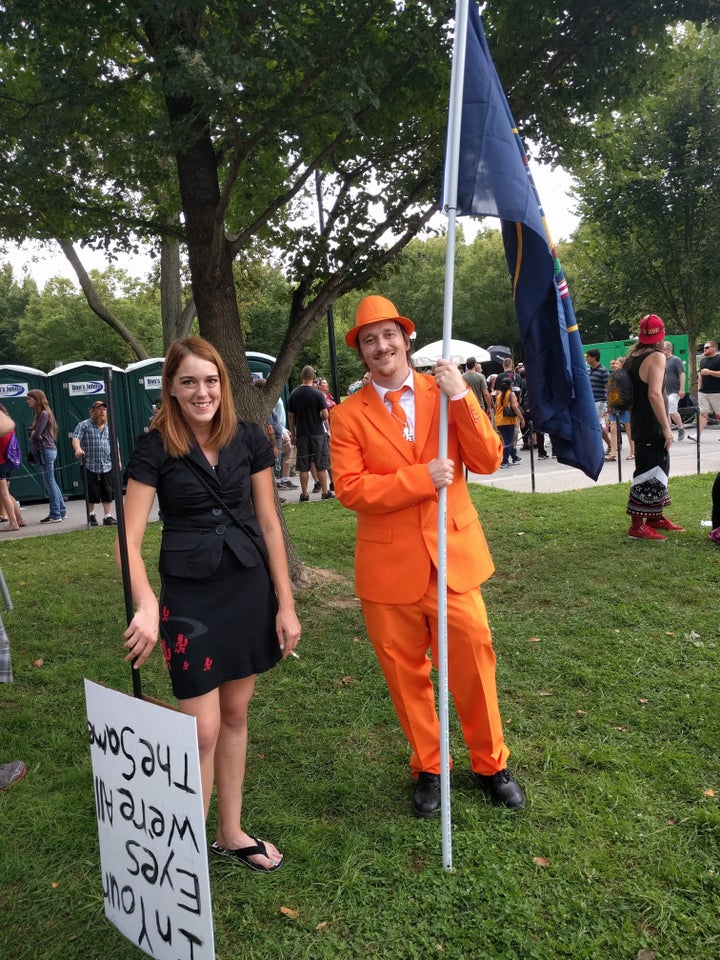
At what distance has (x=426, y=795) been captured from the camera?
3195mm

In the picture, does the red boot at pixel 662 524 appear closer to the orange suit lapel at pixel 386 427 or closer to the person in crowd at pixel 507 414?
the orange suit lapel at pixel 386 427

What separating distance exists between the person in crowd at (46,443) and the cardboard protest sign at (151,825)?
1045 centimetres

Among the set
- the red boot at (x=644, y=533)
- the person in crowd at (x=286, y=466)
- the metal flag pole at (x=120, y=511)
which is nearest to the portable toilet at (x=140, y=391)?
the person in crowd at (x=286, y=466)

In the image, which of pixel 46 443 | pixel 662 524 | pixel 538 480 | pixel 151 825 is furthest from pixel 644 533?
pixel 46 443

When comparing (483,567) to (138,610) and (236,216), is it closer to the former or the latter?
(138,610)

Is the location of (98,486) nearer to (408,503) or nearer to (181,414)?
(181,414)

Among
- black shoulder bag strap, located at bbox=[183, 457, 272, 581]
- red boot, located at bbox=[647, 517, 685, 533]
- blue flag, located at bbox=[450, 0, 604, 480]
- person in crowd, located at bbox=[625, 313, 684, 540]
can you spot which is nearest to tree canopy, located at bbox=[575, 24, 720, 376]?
person in crowd, located at bbox=[625, 313, 684, 540]

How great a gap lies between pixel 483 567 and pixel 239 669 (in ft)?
3.58

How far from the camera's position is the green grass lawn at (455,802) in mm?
2555

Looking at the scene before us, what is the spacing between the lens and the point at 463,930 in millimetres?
2514

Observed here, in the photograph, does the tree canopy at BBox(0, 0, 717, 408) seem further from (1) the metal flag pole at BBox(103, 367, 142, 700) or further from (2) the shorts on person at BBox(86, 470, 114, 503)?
(2) the shorts on person at BBox(86, 470, 114, 503)

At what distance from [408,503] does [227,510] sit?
0.71m

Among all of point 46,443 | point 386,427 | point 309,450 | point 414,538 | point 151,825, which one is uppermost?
point 386,427

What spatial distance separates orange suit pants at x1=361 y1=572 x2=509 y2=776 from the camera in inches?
118
